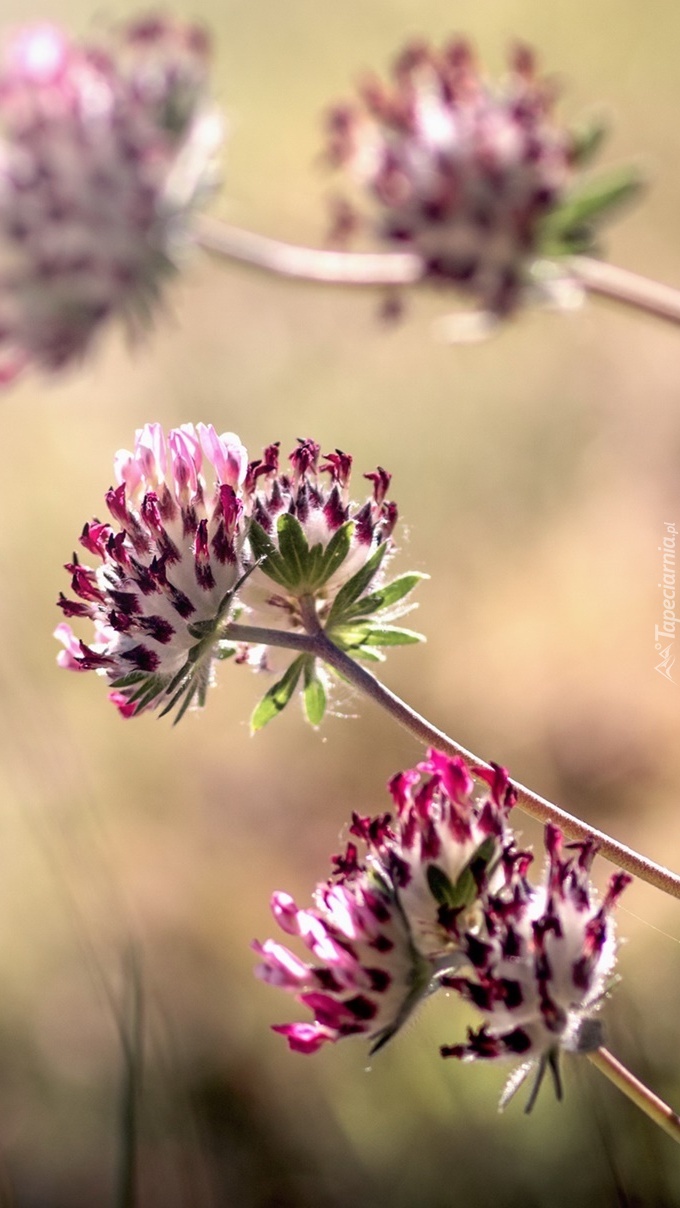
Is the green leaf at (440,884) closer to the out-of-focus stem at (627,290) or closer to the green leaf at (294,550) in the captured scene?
the green leaf at (294,550)

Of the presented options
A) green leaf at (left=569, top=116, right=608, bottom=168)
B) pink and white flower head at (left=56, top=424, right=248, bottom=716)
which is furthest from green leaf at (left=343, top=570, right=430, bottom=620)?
green leaf at (left=569, top=116, right=608, bottom=168)

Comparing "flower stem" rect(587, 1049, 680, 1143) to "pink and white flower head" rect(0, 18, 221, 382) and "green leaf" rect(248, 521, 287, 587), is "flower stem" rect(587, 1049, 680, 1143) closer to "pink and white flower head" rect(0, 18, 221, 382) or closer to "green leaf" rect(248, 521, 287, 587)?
"green leaf" rect(248, 521, 287, 587)

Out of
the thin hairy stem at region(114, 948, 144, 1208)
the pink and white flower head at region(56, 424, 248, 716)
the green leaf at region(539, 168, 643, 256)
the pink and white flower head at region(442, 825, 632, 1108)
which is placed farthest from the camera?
the green leaf at region(539, 168, 643, 256)

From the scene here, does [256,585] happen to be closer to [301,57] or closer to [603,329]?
[603,329]

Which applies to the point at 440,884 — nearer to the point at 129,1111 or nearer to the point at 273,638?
the point at 273,638

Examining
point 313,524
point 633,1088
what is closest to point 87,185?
point 313,524

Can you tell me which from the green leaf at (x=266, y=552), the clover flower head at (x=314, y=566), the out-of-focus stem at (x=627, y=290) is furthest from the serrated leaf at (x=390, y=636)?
the out-of-focus stem at (x=627, y=290)
